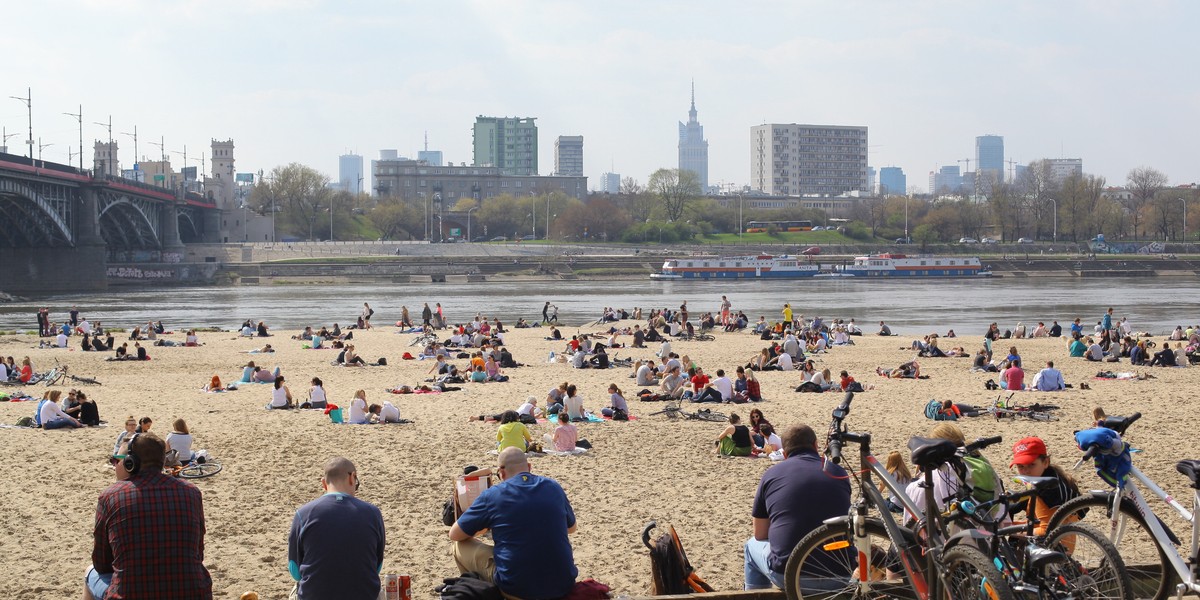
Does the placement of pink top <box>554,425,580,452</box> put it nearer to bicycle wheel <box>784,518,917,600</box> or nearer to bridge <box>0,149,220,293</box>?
bicycle wheel <box>784,518,917,600</box>

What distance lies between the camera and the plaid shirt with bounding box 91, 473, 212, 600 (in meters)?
4.64

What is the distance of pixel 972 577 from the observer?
4199 millimetres

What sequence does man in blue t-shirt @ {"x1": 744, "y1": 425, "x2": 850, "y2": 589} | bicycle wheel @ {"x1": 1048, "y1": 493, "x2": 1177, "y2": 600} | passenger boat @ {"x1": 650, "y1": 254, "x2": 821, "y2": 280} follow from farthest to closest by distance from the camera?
passenger boat @ {"x1": 650, "y1": 254, "x2": 821, "y2": 280} → man in blue t-shirt @ {"x1": 744, "y1": 425, "x2": 850, "y2": 589} → bicycle wheel @ {"x1": 1048, "y1": 493, "x2": 1177, "y2": 600}

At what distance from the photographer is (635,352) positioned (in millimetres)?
26672

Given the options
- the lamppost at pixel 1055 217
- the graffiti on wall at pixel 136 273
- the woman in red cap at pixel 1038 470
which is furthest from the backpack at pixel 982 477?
the lamppost at pixel 1055 217

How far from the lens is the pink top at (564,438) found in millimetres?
12281

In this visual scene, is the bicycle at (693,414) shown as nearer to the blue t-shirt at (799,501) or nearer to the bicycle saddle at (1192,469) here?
the blue t-shirt at (799,501)

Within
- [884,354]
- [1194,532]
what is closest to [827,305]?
[884,354]

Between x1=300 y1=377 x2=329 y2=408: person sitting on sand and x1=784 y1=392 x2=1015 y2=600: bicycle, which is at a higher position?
x1=784 y1=392 x2=1015 y2=600: bicycle

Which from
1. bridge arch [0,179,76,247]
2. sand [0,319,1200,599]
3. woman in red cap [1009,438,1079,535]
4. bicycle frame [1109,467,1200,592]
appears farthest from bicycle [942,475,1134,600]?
bridge arch [0,179,76,247]

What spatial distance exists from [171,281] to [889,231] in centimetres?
7761

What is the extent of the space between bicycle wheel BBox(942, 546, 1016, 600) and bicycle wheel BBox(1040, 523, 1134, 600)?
0.30 metres

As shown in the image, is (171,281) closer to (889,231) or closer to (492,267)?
(492,267)

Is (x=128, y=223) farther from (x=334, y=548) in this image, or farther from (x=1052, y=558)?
(x=1052, y=558)
